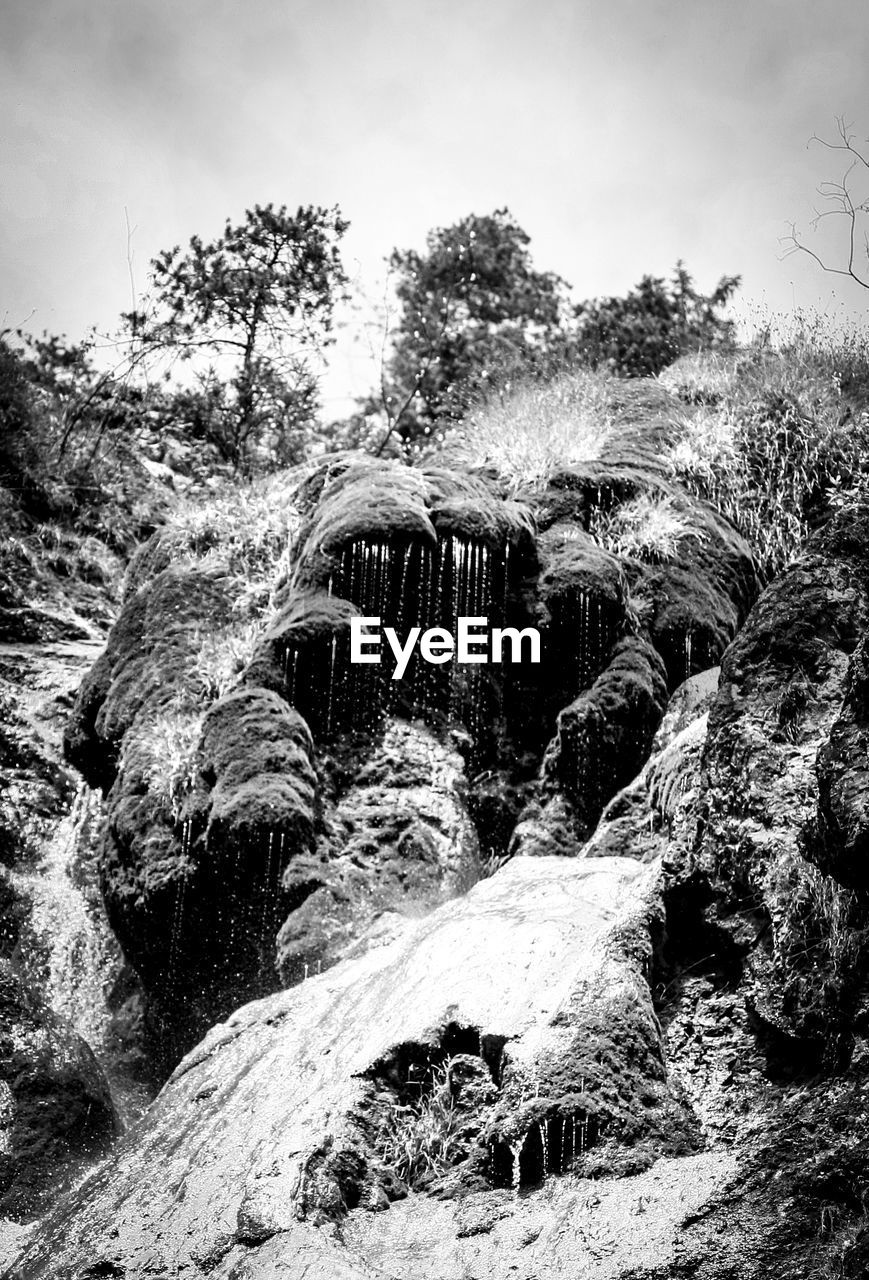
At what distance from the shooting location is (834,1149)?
3.32 metres

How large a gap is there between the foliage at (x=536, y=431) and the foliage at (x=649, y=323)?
12.5 ft

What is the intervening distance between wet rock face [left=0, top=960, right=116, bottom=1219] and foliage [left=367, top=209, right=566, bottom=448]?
10.7 meters

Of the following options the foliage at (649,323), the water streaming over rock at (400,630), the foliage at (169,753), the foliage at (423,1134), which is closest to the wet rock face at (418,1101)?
the foliage at (423,1134)

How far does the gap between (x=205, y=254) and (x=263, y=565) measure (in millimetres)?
6616

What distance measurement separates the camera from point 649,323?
16.1 metres

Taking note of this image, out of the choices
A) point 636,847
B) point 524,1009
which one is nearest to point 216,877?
point 636,847

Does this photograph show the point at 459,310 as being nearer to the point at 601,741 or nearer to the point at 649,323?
the point at 649,323

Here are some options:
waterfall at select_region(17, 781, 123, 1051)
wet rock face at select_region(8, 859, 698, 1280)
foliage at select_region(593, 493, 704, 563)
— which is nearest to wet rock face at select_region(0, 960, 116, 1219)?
wet rock face at select_region(8, 859, 698, 1280)

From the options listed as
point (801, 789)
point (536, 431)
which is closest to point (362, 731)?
point (536, 431)

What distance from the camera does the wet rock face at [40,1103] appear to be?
20.0 ft

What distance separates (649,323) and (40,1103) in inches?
513

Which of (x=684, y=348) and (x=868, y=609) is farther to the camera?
(x=684, y=348)

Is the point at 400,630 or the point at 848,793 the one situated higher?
the point at 400,630

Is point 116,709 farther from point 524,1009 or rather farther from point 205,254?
point 205,254
